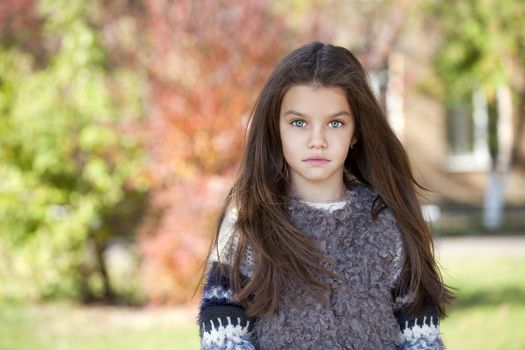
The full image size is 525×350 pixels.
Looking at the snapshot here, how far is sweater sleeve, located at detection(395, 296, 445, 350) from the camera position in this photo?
267 centimetres

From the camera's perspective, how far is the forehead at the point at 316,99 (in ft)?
8.75

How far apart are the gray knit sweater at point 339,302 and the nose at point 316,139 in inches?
7.1

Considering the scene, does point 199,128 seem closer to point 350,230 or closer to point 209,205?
point 209,205

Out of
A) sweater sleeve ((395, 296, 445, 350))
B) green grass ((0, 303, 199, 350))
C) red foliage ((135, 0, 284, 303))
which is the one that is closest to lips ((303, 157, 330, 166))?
sweater sleeve ((395, 296, 445, 350))

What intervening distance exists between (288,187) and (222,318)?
448mm

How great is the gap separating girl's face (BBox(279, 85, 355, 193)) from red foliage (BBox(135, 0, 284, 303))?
216 inches

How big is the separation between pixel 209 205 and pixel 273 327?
5.73 m

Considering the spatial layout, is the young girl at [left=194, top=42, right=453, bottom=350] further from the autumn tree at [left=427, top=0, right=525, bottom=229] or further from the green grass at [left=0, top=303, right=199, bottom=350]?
the autumn tree at [left=427, top=0, right=525, bottom=229]

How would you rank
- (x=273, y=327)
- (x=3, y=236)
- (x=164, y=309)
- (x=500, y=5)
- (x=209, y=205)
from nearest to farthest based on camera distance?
(x=273, y=327) → (x=209, y=205) → (x=164, y=309) → (x=3, y=236) → (x=500, y=5)

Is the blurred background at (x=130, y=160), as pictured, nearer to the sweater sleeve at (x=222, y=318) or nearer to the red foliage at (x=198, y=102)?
the red foliage at (x=198, y=102)

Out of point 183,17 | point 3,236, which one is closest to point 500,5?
point 183,17

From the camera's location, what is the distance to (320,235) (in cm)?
265

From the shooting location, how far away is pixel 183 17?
27.3 feet

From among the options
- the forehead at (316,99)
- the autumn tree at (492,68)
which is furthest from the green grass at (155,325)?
the autumn tree at (492,68)
